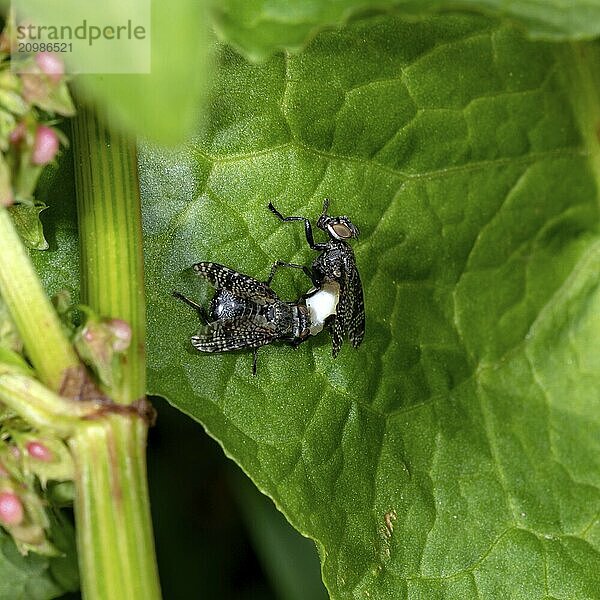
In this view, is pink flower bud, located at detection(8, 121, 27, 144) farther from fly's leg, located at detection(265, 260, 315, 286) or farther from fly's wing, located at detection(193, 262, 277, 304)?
Result: fly's leg, located at detection(265, 260, 315, 286)

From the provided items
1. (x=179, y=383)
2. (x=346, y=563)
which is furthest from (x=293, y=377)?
(x=346, y=563)

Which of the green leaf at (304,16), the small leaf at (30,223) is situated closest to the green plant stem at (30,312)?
the small leaf at (30,223)

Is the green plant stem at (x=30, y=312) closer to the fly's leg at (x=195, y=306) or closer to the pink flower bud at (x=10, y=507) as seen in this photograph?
the pink flower bud at (x=10, y=507)

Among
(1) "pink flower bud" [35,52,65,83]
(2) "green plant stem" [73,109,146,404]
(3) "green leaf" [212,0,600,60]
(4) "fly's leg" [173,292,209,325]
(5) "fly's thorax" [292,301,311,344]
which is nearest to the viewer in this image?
(1) "pink flower bud" [35,52,65,83]

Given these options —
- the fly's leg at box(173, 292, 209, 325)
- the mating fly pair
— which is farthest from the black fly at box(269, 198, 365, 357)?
the fly's leg at box(173, 292, 209, 325)

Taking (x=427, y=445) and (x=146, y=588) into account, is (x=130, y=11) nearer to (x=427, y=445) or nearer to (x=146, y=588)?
(x=146, y=588)
